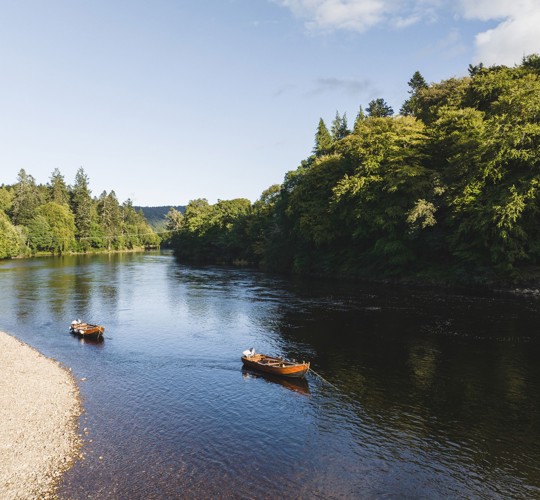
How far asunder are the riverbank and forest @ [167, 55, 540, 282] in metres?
45.9

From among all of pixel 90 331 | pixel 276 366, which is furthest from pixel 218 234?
pixel 276 366

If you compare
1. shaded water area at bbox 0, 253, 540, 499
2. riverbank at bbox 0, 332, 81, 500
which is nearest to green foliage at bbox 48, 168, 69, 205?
shaded water area at bbox 0, 253, 540, 499

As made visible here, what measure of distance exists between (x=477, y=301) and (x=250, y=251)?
7290 cm

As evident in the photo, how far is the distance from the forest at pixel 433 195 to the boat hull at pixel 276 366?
3392cm

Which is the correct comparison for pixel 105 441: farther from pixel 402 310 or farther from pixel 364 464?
pixel 402 310

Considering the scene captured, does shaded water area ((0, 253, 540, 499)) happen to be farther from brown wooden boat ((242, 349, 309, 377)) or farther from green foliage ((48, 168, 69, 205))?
green foliage ((48, 168, 69, 205))

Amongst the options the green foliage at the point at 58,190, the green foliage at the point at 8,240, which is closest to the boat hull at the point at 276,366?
the green foliage at the point at 8,240

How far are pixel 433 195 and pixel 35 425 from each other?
5309cm

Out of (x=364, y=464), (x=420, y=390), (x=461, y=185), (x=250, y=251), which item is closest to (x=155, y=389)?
(x=364, y=464)

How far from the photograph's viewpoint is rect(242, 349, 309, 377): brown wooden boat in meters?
26.1

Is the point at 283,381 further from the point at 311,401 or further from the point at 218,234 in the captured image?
the point at 218,234

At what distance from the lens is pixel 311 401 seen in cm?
2361

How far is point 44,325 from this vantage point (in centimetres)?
4209

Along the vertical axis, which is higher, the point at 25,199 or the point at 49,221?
the point at 25,199
